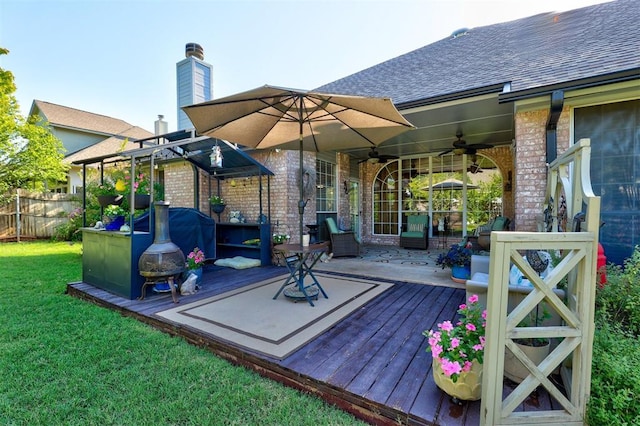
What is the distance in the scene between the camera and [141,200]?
393 centimetres

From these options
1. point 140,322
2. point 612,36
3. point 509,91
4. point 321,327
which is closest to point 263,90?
point 321,327

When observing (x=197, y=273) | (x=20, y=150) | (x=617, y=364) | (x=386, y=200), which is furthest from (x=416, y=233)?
(x=20, y=150)

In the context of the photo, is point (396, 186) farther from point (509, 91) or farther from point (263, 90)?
point (263, 90)

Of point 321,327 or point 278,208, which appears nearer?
point 321,327

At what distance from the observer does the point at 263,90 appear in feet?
8.21

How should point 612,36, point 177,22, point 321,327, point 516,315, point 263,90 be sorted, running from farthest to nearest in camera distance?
point 177,22, point 612,36, point 321,327, point 263,90, point 516,315

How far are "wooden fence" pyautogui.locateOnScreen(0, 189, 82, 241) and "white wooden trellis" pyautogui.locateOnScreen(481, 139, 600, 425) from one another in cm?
1428

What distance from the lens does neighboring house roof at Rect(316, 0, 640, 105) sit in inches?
151

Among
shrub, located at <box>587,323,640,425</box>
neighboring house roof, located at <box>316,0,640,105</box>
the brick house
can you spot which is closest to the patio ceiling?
the brick house

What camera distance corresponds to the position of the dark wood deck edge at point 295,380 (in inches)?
64.7

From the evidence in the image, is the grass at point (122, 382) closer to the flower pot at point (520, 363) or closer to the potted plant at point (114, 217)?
the flower pot at point (520, 363)

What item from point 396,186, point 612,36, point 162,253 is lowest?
point 162,253

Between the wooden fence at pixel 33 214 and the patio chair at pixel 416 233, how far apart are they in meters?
12.5

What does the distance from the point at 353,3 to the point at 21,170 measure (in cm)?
1307
